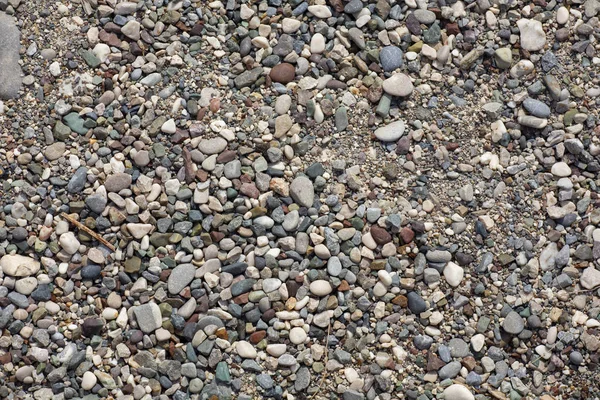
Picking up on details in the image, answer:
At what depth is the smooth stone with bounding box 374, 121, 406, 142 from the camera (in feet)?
8.84

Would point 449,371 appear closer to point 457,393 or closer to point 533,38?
point 457,393

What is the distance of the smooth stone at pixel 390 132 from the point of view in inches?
106

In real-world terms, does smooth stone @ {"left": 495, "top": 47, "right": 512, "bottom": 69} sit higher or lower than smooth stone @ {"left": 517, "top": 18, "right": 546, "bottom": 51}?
lower

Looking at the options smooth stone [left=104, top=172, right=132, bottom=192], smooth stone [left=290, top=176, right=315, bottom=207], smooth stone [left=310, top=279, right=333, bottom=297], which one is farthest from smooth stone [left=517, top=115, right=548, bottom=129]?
smooth stone [left=104, top=172, right=132, bottom=192]

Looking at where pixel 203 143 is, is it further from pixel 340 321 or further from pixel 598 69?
pixel 598 69

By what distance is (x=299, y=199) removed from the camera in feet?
8.55

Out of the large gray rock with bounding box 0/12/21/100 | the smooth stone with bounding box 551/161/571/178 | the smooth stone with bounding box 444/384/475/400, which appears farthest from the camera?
the large gray rock with bounding box 0/12/21/100

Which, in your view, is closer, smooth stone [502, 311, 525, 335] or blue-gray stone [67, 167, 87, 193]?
smooth stone [502, 311, 525, 335]

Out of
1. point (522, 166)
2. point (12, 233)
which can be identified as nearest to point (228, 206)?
point (12, 233)

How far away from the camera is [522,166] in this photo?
2703 mm

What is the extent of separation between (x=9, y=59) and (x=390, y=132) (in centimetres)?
156

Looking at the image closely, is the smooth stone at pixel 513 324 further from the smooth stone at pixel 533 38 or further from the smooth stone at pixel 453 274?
the smooth stone at pixel 533 38

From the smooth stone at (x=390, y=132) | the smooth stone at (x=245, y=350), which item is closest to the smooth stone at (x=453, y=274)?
the smooth stone at (x=390, y=132)

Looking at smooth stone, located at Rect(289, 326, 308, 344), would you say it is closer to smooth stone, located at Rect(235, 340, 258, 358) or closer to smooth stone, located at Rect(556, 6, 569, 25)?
smooth stone, located at Rect(235, 340, 258, 358)
